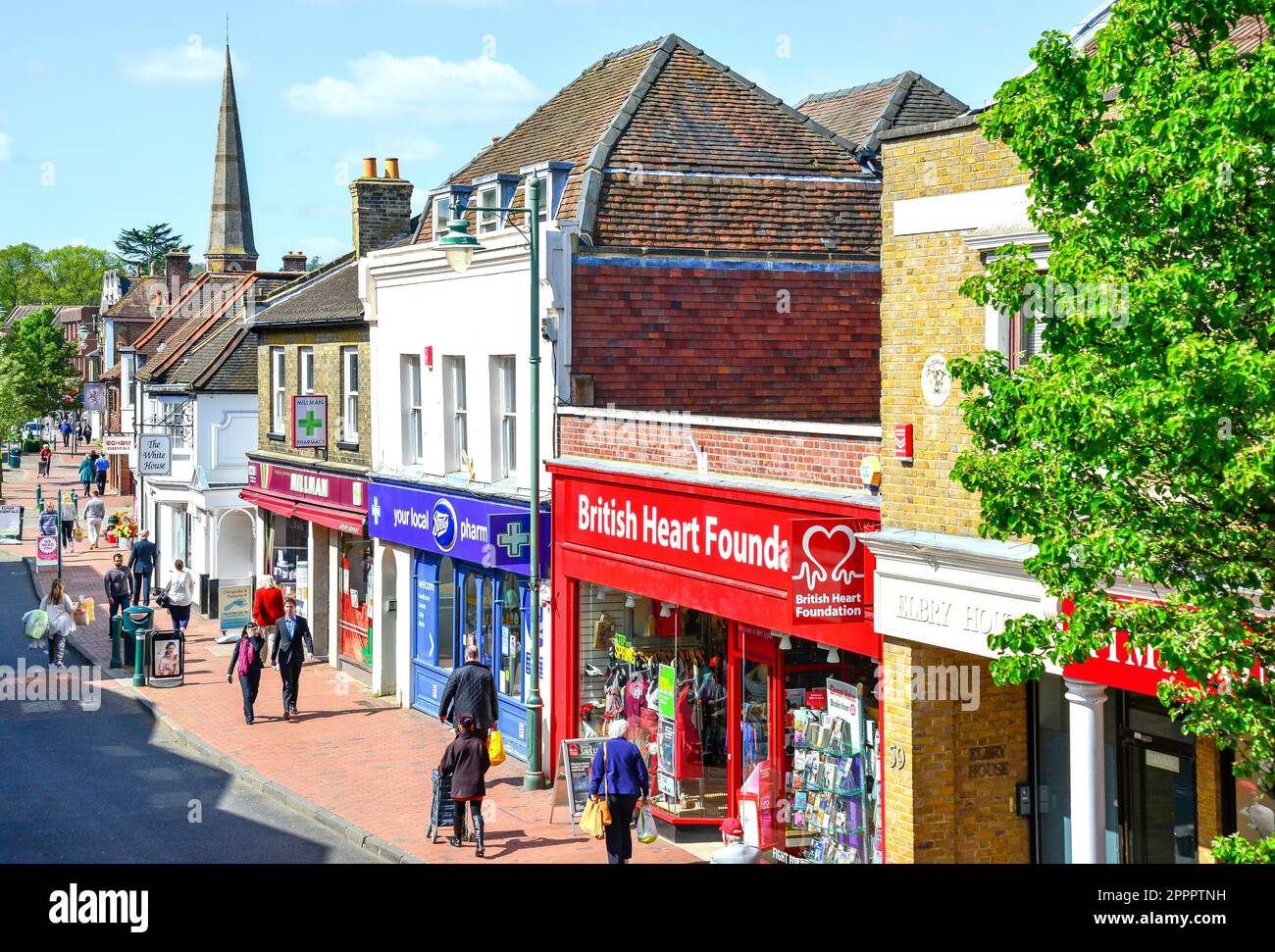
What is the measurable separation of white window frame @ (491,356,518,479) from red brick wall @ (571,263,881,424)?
1.88 meters

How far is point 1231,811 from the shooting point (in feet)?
35.0

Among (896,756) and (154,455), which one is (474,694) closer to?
(896,756)

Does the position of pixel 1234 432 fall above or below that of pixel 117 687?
above

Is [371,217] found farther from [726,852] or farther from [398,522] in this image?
[726,852]

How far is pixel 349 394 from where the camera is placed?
2559cm

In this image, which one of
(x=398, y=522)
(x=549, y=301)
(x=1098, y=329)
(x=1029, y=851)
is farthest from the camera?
(x=398, y=522)

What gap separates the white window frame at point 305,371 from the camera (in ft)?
90.2

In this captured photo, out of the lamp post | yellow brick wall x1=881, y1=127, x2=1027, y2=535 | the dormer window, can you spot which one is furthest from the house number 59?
the dormer window

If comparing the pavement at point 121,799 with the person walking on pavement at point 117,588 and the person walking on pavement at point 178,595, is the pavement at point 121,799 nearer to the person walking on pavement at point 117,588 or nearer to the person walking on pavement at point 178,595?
the person walking on pavement at point 178,595

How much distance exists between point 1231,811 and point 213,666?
19804 mm

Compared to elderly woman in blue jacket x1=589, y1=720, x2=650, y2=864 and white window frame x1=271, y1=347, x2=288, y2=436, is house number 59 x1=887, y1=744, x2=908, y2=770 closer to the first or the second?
elderly woman in blue jacket x1=589, y1=720, x2=650, y2=864

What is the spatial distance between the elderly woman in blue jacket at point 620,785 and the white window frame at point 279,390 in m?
16.8
